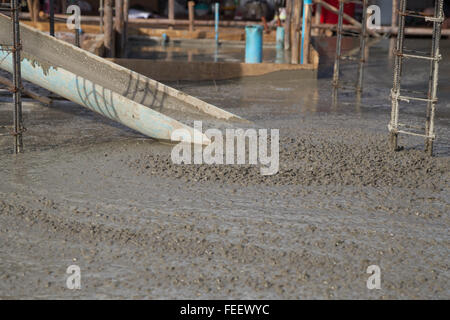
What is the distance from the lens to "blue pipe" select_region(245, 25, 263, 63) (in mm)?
14785

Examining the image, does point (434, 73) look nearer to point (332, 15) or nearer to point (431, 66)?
point (431, 66)

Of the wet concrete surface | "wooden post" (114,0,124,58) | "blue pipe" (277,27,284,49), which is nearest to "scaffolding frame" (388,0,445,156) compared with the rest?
the wet concrete surface

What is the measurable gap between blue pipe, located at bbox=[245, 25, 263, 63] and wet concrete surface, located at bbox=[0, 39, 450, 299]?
202 inches

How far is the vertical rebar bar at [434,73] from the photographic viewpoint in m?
7.96

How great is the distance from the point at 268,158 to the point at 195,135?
1056mm

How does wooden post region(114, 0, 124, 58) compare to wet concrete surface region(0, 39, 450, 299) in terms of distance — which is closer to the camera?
wet concrete surface region(0, 39, 450, 299)

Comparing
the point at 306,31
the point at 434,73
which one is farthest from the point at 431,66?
the point at 306,31

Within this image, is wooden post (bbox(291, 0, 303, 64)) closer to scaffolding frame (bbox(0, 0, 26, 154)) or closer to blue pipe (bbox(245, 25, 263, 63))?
blue pipe (bbox(245, 25, 263, 63))

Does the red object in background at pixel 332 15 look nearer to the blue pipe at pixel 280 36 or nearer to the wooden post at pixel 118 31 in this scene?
the blue pipe at pixel 280 36

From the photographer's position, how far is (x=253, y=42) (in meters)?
14.8

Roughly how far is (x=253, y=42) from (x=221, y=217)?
9.11 meters

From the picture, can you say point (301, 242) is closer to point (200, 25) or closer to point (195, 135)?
point (195, 135)

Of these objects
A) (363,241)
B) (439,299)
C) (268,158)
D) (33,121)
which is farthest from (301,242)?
(33,121)

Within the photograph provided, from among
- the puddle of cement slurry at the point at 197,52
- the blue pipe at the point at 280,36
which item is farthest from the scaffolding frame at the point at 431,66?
the blue pipe at the point at 280,36
